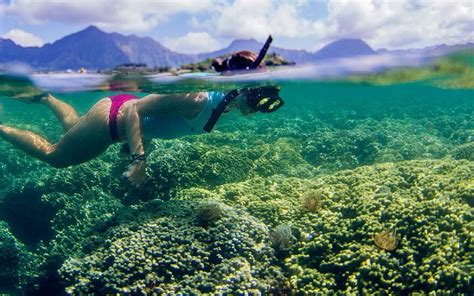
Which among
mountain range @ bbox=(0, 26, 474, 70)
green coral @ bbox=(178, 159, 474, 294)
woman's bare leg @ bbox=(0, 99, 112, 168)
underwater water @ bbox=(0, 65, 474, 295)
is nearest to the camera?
green coral @ bbox=(178, 159, 474, 294)

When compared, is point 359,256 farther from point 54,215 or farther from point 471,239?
point 54,215

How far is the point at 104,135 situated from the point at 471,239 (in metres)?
7.16

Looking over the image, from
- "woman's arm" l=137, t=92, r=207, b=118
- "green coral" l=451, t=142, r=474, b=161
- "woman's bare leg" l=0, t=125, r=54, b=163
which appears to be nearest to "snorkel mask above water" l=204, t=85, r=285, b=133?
"woman's arm" l=137, t=92, r=207, b=118

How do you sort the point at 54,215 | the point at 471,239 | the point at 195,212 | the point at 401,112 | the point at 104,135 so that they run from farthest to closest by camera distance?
the point at 401,112, the point at 54,215, the point at 104,135, the point at 195,212, the point at 471,239

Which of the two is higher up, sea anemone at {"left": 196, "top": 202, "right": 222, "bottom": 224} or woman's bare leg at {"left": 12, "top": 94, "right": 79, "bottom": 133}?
woman's bare leg at {"left": 12, "top": 94, "right": 79, "bottom": 133}

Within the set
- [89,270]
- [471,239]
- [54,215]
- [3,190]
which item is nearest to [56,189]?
[54,215]

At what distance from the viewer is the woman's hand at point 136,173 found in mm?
6047

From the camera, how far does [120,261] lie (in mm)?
5508

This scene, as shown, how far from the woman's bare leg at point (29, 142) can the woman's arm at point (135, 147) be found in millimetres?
3072

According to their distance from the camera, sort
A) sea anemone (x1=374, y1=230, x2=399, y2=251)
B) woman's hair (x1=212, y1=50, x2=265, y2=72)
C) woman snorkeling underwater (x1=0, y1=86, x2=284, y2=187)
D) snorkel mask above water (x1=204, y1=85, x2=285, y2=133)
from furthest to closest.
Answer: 1. woman's hair (x1=212, y1=50, x2=265, y2=72)
2. woman snorkeling underwater (x1=0, y1=86, x2=284, y2=187)
3. snorkel mask above water (x1=204, y1=85, x2=285, y2=133)
4. sea anemone (x1=374, y1=230, x2=399, y2=251)

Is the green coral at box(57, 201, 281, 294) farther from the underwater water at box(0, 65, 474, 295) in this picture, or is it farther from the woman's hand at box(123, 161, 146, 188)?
the woman's hand at box(123, 161, 146, 188)

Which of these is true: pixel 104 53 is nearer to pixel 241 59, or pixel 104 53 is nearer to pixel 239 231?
pixel 241 59

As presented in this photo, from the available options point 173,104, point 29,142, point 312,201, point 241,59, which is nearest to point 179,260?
point 312,201

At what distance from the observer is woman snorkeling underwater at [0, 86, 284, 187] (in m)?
6.25
